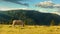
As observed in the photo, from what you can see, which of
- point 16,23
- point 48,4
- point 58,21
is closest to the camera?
point 16,23

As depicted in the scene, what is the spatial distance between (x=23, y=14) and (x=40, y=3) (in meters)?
3.72

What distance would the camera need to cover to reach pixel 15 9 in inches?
1299

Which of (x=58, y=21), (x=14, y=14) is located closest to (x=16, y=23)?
(x=58, y=21)

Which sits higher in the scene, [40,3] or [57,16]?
[40,3]

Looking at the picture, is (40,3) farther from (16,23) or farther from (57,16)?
(16,23)

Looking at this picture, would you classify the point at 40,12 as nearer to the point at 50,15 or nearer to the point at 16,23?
the point at 50,15

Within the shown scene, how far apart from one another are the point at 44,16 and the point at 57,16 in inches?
152

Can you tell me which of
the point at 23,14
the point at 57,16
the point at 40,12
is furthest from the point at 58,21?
the point at 23,14

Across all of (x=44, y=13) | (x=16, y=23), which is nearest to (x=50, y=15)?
(x=44, y=13)

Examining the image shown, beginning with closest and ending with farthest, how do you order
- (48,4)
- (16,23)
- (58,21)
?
(16,23)
(58,21)
(48,4)

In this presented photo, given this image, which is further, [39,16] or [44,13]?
[39,16]

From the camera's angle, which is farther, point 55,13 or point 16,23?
point 55,13

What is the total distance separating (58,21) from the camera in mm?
31578

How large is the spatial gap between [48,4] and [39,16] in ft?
10.1
